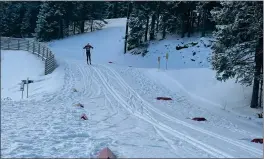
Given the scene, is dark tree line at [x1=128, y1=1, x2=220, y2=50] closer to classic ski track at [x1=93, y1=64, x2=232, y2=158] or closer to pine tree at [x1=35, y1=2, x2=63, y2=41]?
pine tree at [x1=35, y1=2, x2=63, y2=41]

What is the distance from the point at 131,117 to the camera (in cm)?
1194

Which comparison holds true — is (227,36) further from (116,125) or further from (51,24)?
(51,24)

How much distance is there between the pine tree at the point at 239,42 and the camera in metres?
15.8

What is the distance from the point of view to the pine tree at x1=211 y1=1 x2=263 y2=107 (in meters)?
15.8

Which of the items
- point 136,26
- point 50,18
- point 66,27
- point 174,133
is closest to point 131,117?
point 174,133

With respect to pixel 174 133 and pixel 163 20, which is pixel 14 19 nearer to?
pixel 163 20

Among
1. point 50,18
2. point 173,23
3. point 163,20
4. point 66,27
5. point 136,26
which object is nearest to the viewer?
point 136,26

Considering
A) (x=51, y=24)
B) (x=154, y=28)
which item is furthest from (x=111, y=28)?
(x=154, y=28)

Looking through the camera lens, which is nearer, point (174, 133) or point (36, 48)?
point (174, 133)

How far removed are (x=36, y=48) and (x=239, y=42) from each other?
1862 centimetres

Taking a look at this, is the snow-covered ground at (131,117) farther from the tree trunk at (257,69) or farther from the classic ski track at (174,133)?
the tree trunk at (257,69)

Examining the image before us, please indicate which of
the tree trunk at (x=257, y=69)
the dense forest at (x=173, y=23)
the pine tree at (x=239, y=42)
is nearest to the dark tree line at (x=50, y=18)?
the dense forest at (x=173, y=23)

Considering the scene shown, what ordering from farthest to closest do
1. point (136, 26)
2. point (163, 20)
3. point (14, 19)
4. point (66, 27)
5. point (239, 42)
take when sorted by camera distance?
point (66, 27) < point (14, 19) < point (163, 20) < point (136, 26) < point (239, 42)

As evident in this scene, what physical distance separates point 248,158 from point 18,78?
55.4 feet
